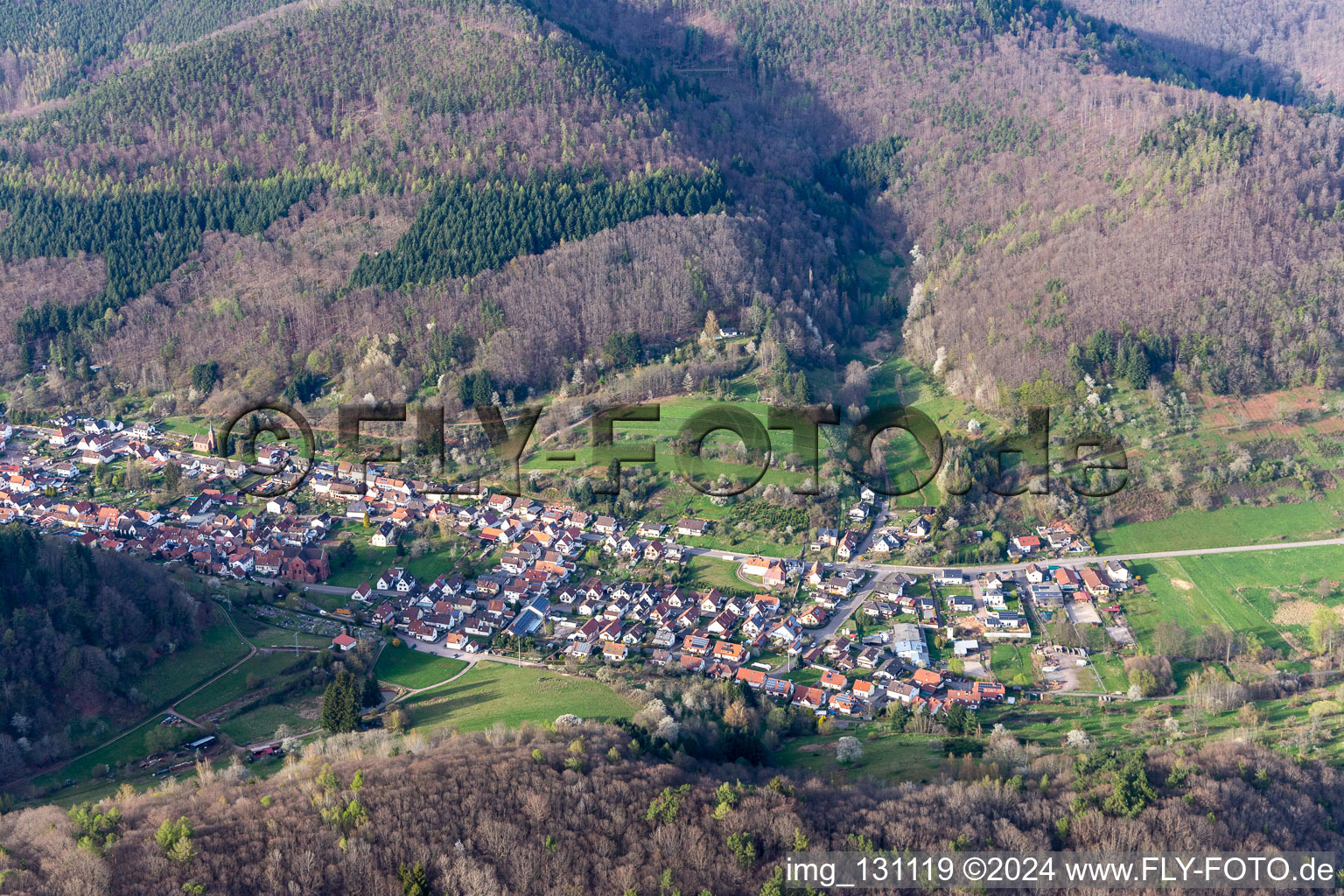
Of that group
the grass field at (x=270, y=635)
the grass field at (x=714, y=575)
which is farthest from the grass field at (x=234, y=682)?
the grass field at (x=714, y=575)

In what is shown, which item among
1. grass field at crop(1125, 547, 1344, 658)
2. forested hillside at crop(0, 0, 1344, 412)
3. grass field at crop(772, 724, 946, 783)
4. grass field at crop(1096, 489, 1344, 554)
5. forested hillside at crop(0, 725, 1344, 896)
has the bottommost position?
grass field at crop(772, 724, 946, 783)

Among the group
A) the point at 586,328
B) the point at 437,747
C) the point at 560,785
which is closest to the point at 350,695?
the point at 437,747

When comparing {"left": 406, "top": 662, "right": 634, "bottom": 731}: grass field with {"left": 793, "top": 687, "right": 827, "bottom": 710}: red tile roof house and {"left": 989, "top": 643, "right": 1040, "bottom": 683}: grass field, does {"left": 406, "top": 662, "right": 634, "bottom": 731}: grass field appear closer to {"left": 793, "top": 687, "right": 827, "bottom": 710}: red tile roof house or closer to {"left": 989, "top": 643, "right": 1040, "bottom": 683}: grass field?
{"left": 793, "top": 687, "right": 827, "bottom": 710}: red tile roof house

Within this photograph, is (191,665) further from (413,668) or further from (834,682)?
(834,682)

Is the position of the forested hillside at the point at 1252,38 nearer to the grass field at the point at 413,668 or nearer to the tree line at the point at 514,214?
the tree line at the point at 514,214

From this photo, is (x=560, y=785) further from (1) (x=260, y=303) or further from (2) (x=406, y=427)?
(1) (x=260, y=303)

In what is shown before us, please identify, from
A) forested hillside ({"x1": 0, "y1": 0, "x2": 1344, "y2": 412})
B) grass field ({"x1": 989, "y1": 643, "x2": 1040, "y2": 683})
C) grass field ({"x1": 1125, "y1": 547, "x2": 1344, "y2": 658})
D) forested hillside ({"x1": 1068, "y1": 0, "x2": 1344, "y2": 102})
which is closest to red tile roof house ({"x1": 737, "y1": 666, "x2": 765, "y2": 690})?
grass field ({"x1": 989, "y1": 643, "x2": 1040, "y2": 683})

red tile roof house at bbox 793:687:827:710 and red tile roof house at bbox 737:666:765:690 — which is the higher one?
red tile roof house at bbox 737:666:765:690
